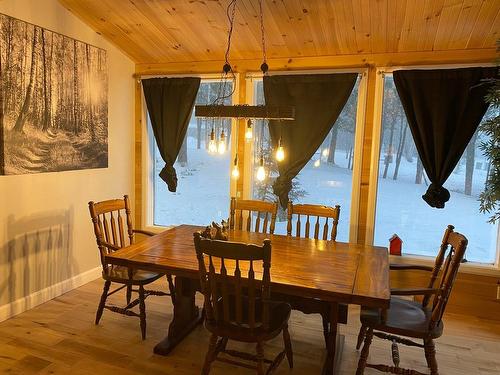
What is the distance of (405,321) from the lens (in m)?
2.34

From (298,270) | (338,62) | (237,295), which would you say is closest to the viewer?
(237,295)

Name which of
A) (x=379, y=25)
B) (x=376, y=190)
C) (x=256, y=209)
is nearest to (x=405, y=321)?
(x=256, y=209)

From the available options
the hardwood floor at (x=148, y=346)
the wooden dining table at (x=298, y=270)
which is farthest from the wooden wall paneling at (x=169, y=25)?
the hardwood floor at (x=148, y=346)

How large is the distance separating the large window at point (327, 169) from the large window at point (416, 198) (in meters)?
0.29

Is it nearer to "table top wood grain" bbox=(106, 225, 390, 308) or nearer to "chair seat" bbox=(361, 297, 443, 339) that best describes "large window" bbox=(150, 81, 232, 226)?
"table top wood grain" bbox=(106, 225, 390, 308)

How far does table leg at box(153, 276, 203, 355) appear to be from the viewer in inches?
108

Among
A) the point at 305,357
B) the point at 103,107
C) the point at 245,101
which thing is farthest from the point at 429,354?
the point at 103,107

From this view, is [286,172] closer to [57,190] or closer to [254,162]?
[254,162]

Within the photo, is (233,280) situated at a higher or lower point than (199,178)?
lower

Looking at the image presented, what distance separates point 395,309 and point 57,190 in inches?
115

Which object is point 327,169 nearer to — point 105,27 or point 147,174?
point 147,174

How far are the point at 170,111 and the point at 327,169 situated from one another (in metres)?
1.76

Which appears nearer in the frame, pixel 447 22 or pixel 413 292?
pixel 413 292

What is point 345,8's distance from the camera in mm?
2934
